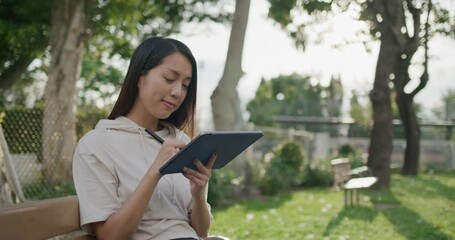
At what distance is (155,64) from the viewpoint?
91.1 inches

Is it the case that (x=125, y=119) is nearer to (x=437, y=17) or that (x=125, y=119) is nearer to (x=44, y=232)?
(x=44, y=232)

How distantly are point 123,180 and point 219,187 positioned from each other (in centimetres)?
804

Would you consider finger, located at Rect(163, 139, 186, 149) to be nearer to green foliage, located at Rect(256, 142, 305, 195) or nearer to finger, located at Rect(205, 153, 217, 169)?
finger, located at Rect(205, 153, 217, 169)

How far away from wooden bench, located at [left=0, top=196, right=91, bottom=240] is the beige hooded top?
0.05 m

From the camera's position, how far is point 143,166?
2.26 meters

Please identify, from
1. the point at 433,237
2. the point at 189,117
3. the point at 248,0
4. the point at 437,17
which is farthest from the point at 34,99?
the point at 437,17

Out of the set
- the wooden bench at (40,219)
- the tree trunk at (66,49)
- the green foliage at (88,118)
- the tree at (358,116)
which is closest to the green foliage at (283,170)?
the green foliage at (88,118)

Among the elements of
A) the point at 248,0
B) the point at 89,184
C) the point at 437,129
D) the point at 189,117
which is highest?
the point at 248,0

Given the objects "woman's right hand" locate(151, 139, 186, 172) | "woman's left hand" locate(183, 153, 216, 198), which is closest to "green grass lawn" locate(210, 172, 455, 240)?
"woman's left hand" locate(183, 153, 216, 198)

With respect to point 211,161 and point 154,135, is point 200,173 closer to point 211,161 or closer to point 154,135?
point 211,161

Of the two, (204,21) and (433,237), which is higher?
(204,21)

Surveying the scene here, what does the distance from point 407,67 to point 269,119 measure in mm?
22521

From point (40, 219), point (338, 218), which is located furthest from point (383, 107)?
point (40, 219)

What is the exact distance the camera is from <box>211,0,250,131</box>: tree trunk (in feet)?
36.8
